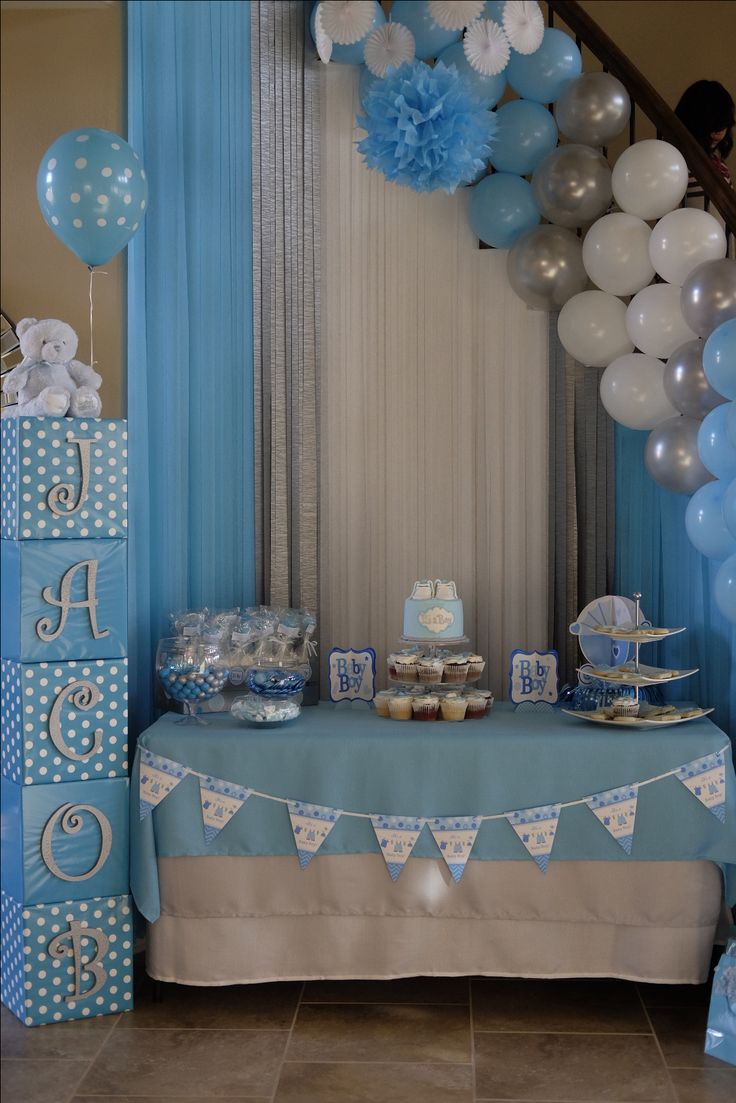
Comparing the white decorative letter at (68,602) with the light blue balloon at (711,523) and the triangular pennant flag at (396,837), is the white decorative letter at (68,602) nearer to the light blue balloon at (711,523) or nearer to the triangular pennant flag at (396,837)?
the triangular pennant flag at (396,837)

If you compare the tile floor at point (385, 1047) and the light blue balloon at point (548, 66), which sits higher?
the light blue balloon at point (548, 66)

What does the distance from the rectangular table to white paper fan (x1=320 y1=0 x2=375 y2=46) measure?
177cm

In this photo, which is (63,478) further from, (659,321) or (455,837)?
(659,321)

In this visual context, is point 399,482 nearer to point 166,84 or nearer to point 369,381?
point 369,381

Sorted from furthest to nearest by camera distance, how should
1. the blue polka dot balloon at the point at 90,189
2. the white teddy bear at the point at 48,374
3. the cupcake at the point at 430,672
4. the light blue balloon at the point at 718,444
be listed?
the cupcake at the point at 430,672 < the white teddy bear at the point at 48,374 < the blue polka dot balloon at the point at 90,189 < the light blue balloon at the point at 718,444

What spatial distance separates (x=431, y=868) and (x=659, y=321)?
4.79 feet

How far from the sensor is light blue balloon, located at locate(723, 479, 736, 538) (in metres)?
2.45

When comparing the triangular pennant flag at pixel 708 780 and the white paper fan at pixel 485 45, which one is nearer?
the triangular pennant flag at pixel 708 780

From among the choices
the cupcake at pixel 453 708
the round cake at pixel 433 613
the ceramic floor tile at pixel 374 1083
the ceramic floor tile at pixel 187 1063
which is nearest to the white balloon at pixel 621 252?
the round cake at pixel 433 613

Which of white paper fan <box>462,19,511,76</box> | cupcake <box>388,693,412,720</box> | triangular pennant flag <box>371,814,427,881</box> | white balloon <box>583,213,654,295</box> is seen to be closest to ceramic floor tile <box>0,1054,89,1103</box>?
triangular pennant flag <box>371,814,427,881</box>

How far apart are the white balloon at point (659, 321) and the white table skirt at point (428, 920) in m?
1.27

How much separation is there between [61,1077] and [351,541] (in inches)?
61.1

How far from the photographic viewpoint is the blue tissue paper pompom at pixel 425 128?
280 centimetres

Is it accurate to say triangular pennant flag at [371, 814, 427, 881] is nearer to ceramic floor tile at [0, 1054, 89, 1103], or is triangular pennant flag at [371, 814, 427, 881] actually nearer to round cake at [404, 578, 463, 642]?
round cake at [404, 578, 463, 642]
